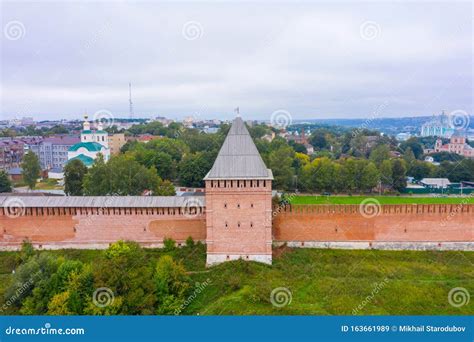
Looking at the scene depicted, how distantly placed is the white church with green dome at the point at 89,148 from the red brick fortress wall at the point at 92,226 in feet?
69.6

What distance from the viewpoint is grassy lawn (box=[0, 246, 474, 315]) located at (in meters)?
15.3

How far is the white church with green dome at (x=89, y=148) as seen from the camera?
1795 inches

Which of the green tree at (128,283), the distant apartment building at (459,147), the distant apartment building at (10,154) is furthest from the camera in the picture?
the distant apartment building at (459,147)

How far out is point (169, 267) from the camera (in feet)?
55.2

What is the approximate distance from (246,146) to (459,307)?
35.7 ft

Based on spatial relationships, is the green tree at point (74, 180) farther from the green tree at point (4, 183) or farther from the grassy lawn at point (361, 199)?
the grassy lawn at point (361, 199)

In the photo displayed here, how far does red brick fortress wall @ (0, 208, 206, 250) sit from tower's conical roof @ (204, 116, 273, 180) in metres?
3.43

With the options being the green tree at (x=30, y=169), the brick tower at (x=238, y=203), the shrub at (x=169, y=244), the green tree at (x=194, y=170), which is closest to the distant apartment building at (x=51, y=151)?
the green tree at (x=30, y=169)

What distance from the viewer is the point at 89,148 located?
47688 mm

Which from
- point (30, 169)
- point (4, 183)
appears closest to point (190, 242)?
point (4, 183)

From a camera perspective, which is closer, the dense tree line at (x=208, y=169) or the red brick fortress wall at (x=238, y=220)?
the red brick fortress wall at (x=238, y=220)

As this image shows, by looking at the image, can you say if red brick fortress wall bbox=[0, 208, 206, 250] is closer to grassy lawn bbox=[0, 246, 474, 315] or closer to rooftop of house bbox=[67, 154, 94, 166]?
grassy lawn bbox=[0, 246, 474, 315]

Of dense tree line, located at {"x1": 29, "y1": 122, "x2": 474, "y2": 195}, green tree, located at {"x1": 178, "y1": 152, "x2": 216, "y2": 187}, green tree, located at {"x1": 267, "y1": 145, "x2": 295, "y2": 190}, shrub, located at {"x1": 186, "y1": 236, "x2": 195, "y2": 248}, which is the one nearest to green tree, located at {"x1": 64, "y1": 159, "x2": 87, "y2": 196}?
dense tree line, located at {"x1": 29, "y1": 122, "x2": 474, "y2": 195}

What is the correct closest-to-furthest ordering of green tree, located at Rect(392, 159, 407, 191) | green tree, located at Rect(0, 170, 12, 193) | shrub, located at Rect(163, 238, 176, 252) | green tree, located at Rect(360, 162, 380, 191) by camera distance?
shrub, located at Rect(163, 238, 176, 252), green tree, located at Rect(0, 170, 12, 193), green tree, located at Rect(360, 162, 380, 191), green tree, located at Rect(392, 159, 407, 191)
